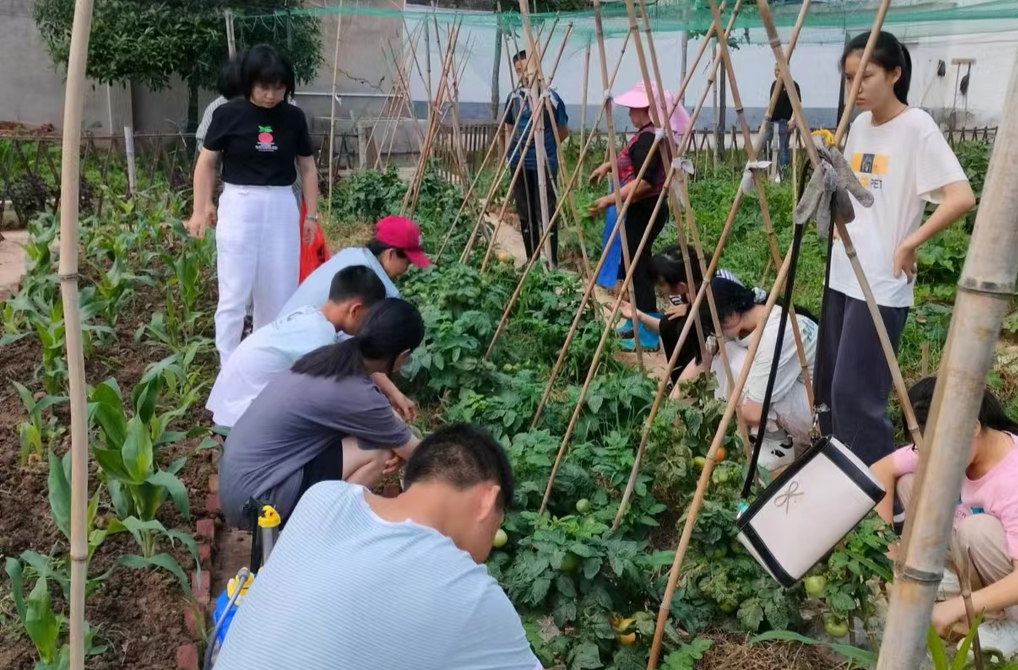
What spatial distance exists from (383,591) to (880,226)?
1932mm

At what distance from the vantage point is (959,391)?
0.82 metres

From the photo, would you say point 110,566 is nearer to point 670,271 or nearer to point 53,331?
point 53,331

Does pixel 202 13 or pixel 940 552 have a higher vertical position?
pixel 202 13

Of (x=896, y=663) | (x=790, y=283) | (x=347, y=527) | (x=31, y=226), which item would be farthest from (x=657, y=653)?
(x=31, y=226)

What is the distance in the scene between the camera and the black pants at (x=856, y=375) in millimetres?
2768

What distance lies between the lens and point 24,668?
2.18 metres

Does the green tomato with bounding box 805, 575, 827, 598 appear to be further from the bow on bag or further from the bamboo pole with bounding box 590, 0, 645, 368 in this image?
the bamboo pole with bounding box 590, 0, 645, 368

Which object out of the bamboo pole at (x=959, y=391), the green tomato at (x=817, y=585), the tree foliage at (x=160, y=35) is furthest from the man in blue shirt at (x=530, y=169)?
the tree foliage at (x=160, y=35)

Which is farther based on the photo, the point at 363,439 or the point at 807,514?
the point at 363,439

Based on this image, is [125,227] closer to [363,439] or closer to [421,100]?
[363,439]

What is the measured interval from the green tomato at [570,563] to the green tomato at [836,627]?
0.59m

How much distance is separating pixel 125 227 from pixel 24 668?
15.2ft

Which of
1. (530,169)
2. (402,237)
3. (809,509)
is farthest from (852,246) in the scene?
(530,169)

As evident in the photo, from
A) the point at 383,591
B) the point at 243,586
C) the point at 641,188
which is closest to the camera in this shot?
the point at 383,591
